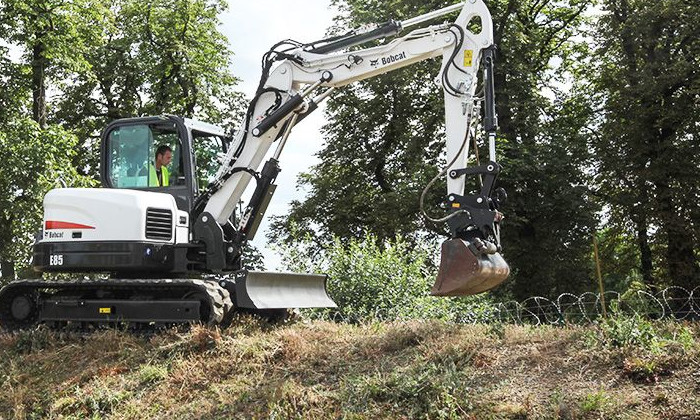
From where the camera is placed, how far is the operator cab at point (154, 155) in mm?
10664

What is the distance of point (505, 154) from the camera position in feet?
77.7

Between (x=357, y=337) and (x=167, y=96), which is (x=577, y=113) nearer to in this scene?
(x=167, y=96)

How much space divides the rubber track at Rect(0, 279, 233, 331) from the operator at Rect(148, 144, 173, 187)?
55.1 inches

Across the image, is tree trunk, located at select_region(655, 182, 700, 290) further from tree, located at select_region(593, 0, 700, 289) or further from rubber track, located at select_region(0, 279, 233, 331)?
rubber track, located at select_region(0, 279, 233, 331)

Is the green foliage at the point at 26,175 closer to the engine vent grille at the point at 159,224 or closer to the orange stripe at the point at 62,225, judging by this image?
the orange stripe at the point at 62,225

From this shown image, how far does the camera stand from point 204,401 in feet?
25.3

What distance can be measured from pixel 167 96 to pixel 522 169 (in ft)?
42.1

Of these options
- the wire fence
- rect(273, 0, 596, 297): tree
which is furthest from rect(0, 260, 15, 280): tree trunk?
the wire fence

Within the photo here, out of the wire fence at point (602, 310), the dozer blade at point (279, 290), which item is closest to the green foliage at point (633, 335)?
the wire fence at point (602, 310)

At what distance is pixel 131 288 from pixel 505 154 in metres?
15.4

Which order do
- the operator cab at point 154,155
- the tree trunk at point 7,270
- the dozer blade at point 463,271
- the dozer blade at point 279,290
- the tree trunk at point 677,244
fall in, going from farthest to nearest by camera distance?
the tree trunk at point 7,270
the tree trunk at point 677,244
the operator cab at point 154,155
the dozer blade at point 279,290
the dozer blade at point 463,271

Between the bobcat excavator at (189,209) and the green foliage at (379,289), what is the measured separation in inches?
85.7

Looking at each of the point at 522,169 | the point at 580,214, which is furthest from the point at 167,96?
the point at 580,214

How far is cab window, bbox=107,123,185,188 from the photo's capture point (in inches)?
424
